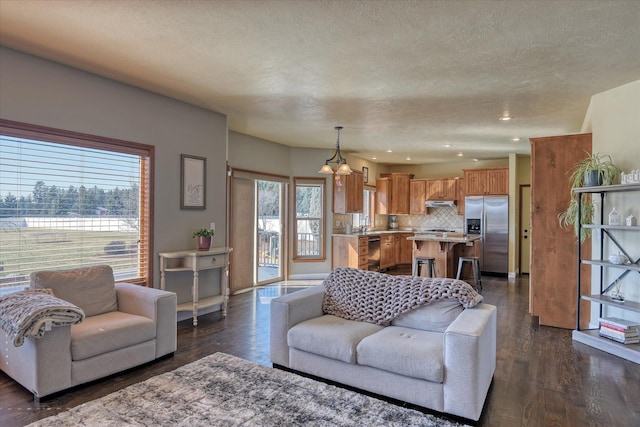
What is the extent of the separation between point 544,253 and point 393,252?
489 cm

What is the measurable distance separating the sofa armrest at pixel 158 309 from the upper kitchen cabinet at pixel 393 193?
7.12 m

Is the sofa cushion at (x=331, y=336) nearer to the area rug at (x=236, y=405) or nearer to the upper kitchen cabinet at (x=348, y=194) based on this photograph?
the area rug at (x=236, y=405)

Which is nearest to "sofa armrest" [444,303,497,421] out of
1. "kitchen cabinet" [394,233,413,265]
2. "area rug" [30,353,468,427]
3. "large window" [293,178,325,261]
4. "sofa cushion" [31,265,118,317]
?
Result: "area rug" [30,353,468,427]

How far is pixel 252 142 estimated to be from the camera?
6613 mm

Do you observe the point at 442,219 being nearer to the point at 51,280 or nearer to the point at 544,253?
the point at 544,253

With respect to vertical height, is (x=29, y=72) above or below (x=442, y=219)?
above

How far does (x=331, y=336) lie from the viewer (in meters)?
2.83

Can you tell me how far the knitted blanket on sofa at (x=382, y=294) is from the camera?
116 inches

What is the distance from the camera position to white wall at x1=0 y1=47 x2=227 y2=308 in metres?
3.26

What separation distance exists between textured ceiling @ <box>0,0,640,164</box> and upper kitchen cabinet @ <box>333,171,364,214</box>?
108 inches

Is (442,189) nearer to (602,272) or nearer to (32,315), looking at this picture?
(602,272)

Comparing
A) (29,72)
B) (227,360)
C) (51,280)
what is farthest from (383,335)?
(29,72)

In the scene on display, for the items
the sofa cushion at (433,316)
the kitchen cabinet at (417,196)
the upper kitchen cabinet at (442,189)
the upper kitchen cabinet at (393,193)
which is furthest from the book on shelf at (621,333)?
the upper kitchen cabinet at (393,193)

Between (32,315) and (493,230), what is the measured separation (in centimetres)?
808
